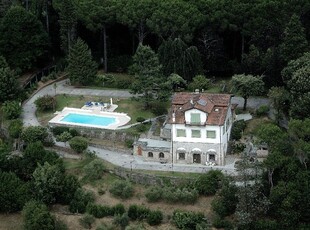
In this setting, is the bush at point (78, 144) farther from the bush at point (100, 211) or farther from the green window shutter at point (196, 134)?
the green window shutter at point (196, 134)

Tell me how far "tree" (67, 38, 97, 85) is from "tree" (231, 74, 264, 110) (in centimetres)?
1834

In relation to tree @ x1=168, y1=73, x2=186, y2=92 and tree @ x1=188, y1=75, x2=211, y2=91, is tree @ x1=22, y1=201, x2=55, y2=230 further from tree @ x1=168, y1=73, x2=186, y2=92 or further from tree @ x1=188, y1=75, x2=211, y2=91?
tree @ x1=188, y1=75, x2=211, y2=91

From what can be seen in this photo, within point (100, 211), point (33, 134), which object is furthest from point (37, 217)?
point (33, 134)

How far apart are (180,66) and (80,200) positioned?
2502 centimetres

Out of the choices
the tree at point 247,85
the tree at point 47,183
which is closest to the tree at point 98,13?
the tree at point 247,85

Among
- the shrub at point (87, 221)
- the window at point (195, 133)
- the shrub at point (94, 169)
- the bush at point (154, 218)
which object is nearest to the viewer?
the shrub at point (87, 221)

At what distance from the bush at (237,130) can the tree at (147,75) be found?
10.4m

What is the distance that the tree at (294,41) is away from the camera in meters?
73.4

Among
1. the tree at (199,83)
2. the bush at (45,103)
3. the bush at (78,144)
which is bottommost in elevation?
the bush at (78,144)

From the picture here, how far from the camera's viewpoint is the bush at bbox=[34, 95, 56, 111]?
252 ft

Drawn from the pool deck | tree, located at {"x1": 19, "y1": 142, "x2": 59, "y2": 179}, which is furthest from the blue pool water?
tree, located at {"x1": 19, "y1": 142, "x2": 59, "y2": 179}

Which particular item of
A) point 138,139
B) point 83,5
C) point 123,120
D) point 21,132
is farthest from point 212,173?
point 83,5

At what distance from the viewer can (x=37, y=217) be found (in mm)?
56125

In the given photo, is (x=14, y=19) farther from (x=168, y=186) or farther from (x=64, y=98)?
(x=168, y=186)
